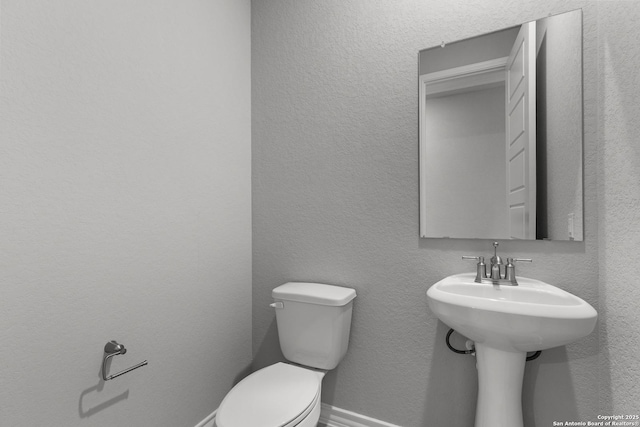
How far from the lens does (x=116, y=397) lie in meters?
1.16

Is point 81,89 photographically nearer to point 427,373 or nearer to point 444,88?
point 444,88

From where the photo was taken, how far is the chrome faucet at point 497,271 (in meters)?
1.24

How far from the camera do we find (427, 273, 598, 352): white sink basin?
94cm

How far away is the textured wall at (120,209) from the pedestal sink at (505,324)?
3.59 ft

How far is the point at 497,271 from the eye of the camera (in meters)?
1.25

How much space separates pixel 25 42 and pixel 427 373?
191cm

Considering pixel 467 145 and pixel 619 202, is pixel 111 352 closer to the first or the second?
pixel 467 145

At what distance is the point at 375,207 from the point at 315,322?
62 centimetres

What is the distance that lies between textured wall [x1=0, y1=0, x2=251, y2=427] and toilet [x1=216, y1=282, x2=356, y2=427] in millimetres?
347

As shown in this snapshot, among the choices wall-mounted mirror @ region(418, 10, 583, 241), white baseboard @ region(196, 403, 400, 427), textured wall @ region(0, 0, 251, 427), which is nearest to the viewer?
textured wall @ region(0, 0, 251, 427)

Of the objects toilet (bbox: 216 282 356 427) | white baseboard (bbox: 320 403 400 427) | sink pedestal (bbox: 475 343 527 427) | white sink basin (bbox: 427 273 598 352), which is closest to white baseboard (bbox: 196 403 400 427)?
white baseboard (bbox: 320 403 400 427)

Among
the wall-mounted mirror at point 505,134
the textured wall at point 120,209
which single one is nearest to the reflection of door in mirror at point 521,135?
the wall-mounted mirror at point 505,134

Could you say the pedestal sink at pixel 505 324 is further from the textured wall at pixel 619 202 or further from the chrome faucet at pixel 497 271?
the textured wall at pixel 619 202

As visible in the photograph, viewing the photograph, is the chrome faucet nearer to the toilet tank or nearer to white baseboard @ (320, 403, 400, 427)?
the toilet tank
